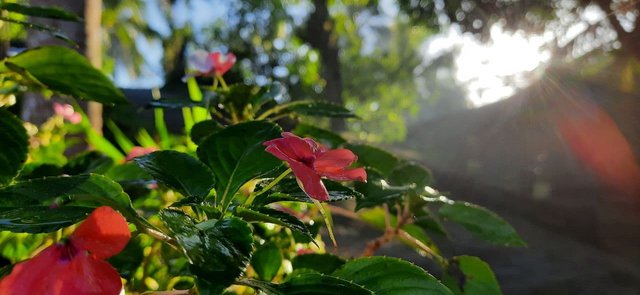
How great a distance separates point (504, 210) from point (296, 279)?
12265 mm

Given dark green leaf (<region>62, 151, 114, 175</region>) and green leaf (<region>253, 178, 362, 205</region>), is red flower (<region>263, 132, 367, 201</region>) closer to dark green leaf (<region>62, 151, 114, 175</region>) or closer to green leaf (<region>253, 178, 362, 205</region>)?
green leaf (<region>253, 178, 362, 205</region>)

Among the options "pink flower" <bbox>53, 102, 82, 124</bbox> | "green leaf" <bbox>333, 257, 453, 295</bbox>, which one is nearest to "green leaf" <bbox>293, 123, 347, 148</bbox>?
"green leaf" <bbox>333, 257, 453, 295</bbox>

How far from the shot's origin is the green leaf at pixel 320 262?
1.77 feet

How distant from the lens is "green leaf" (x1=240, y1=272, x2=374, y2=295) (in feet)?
1.09

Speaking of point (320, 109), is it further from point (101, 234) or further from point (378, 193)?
point (101, 234)

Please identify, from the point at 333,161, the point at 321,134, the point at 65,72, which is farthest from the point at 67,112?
the point at 333,161

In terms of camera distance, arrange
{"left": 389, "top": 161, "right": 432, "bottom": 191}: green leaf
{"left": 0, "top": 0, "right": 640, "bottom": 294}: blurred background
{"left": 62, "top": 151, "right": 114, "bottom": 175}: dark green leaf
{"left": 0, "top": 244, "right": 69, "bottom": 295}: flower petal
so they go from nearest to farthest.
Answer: {"left": 0, "top": 244, "right": 69, "bottom": 295}: flower petal
{"left": 389, "top": 161, "right": 432, "bottom": 191}: green leaf
{"left": 62, "top": 151, "right": 114, "bottom": 175}: dark green leaf
{"left": 0, "top": 0, "right": 640, "bottom": 294}: blurred background

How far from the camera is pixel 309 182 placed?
0.35 metres

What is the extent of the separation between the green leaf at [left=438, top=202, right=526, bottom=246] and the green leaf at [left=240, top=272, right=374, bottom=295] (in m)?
0.27

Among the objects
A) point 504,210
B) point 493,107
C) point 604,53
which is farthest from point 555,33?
point 493,107

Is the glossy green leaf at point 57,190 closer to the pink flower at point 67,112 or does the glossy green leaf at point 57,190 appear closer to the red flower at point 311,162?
the red flower at point 311,162

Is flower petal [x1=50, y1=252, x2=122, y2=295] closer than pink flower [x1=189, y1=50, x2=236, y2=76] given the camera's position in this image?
Yes

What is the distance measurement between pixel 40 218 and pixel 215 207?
12 cm

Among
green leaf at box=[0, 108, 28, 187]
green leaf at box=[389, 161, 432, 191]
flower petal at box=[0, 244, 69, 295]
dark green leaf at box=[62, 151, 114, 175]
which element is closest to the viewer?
flower petal at box=[0, 244, 69, 295]
